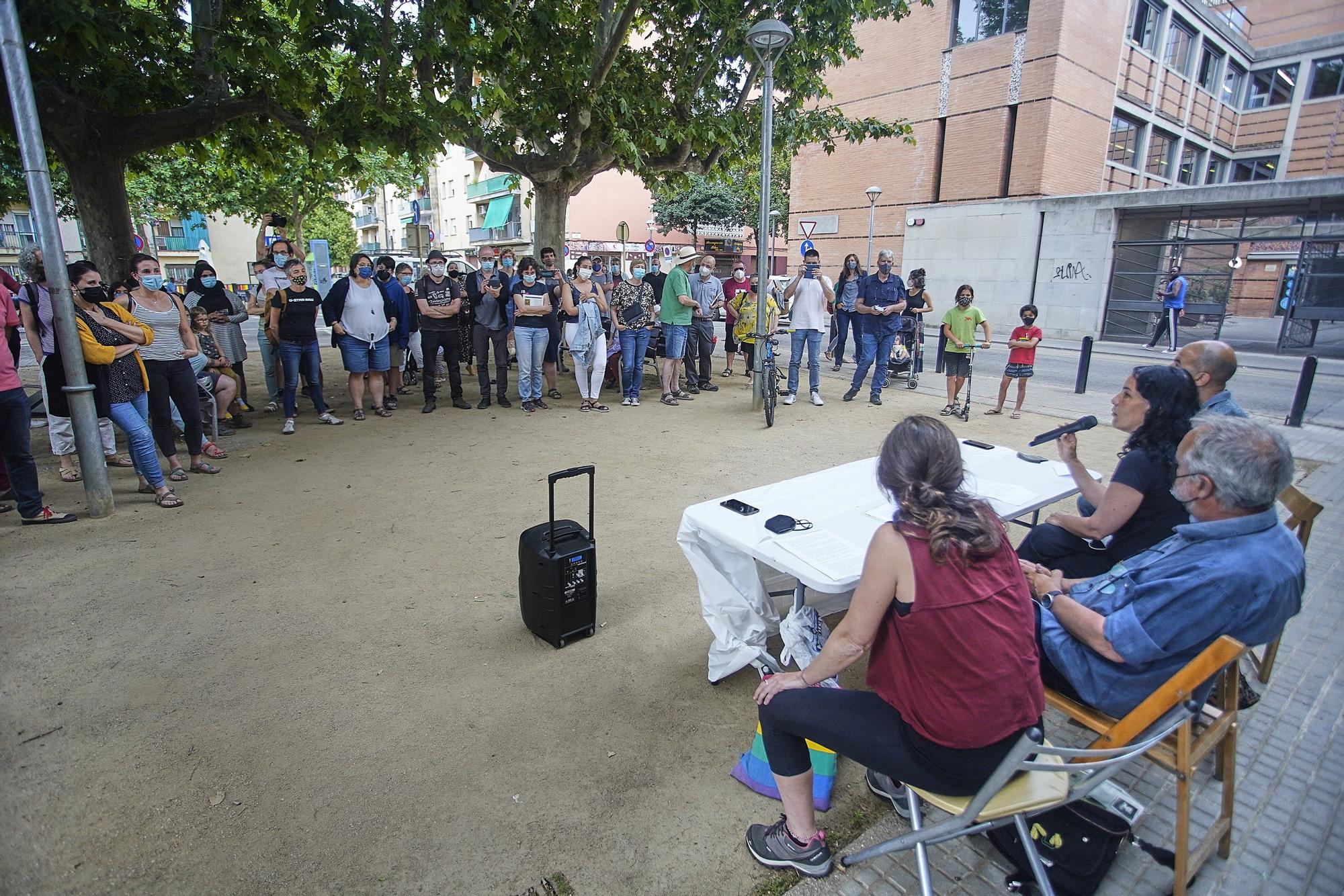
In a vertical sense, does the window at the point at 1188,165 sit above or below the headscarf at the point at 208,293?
above

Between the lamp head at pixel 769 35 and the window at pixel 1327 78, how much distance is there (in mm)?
30611

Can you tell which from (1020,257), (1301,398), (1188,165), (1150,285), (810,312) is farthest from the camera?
(1188,165)

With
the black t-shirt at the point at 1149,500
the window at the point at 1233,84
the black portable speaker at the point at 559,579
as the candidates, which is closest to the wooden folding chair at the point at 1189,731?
the black t-shirt at the point at 1149,500

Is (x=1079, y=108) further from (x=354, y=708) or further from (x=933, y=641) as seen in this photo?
(x=354, y=708)

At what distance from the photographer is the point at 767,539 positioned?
2.68 meters

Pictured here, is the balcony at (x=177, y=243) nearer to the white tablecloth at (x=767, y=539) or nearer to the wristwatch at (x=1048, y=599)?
the white tablecloth at (x=767, y=539)

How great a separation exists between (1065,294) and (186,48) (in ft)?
67.6

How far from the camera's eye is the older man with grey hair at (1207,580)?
6.14ft

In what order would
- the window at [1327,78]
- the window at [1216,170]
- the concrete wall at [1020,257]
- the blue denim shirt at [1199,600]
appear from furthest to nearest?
the window at [1216,170] → the window at [1327,78] → the concrete wall at [1020,257] → the blue denim shirt at [1199,600]

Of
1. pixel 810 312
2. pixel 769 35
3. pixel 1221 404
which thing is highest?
pixel 769 35

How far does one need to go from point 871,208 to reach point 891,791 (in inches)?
918

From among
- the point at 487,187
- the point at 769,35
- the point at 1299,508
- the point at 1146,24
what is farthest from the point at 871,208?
the point at 487,187

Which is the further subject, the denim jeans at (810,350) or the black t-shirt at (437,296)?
the denim jeans at (810,350)

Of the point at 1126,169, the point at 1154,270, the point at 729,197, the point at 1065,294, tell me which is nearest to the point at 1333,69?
the point at 1126,169
